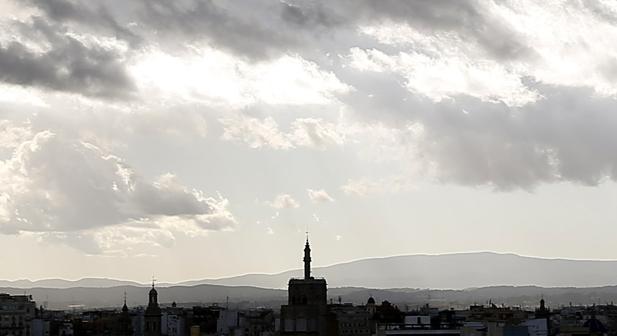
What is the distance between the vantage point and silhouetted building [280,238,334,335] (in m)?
131

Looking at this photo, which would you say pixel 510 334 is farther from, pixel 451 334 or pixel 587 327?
pixel 587 327

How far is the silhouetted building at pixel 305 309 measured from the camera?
431 ft

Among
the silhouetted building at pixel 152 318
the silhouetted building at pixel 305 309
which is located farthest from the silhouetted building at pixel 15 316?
the silhouetted building at pixel 305 309

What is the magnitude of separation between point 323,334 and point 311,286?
5402 mm

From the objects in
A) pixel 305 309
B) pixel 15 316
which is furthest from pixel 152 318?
pixel 15 316

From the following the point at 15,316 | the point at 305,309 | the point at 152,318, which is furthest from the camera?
the point at 15,316

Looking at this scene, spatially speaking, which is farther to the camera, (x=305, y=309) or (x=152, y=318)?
(x=152, y=318)

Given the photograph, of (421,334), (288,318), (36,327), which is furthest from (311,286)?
(36,327)

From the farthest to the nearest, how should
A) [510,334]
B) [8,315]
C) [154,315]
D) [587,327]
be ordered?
1. [8,315]
2. [587,327]
3. [154,315]
4. [510,334]

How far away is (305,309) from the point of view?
436 ft

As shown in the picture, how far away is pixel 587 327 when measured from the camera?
152000 mm

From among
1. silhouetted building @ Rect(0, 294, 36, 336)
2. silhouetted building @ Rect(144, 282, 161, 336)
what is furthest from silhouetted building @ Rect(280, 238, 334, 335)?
silhouetted building @ Rect(0, 294, 36, 336)

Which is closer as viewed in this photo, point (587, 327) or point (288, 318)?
point (288, 318)

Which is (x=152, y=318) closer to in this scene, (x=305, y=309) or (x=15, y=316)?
(x=305, y=309)
